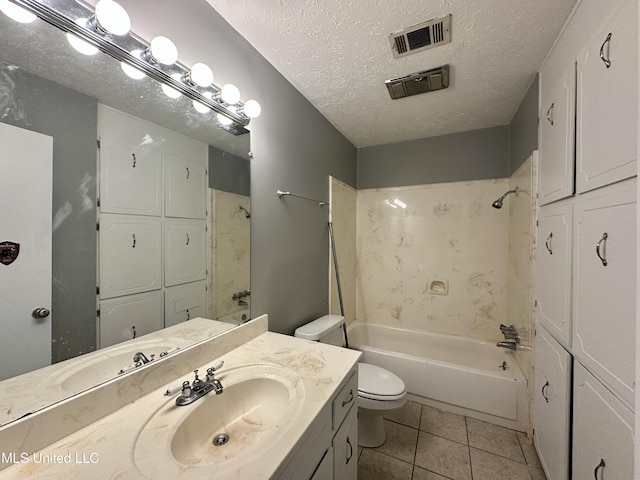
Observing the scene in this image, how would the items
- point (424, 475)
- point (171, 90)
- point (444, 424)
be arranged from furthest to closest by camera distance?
point (444, 424) < point (424, 475) < point (171, 90)

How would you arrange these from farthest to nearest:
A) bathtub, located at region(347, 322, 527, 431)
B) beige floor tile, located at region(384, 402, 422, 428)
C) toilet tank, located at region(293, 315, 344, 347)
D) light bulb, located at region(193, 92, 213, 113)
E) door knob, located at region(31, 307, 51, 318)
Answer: beige floor tile, located at region(384, 402, 422, 428)
bathtub, located at region(347, 322, 527, 431)
toilet tank, located at region(293, 315, 344, 347)
light bulb, located at region(193, 92, 213, 113)
door knob, located at region(31, 307, 51, 318)

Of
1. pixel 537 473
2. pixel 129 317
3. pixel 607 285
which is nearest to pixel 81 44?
pixel 129 317

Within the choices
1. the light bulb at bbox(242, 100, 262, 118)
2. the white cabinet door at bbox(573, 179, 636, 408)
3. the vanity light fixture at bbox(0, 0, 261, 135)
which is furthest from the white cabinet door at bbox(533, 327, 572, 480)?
the vanity light fixture at bbox(0, 0, 261, 135)

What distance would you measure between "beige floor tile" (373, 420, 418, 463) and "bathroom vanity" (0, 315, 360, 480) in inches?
26.3

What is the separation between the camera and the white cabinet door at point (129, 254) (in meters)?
0.83

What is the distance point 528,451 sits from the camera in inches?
65.7

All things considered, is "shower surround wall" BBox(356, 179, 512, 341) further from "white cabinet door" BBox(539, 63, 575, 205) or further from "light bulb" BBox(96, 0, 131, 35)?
"light bulb" BBox(96, 0, 131, 35)

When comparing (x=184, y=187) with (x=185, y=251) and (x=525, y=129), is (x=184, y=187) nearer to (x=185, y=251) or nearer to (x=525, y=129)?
(x=185, y=251)

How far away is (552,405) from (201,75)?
7.71 ft

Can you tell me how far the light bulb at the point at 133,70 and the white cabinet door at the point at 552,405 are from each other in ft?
7.03

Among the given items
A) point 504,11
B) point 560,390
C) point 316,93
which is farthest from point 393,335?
point 504,11

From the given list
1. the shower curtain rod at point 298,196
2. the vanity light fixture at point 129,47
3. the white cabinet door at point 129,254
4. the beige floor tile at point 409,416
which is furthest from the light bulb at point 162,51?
the beige floor tile at point 409,416

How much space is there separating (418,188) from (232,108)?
2.08 metres

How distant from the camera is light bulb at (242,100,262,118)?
1.33 meters
